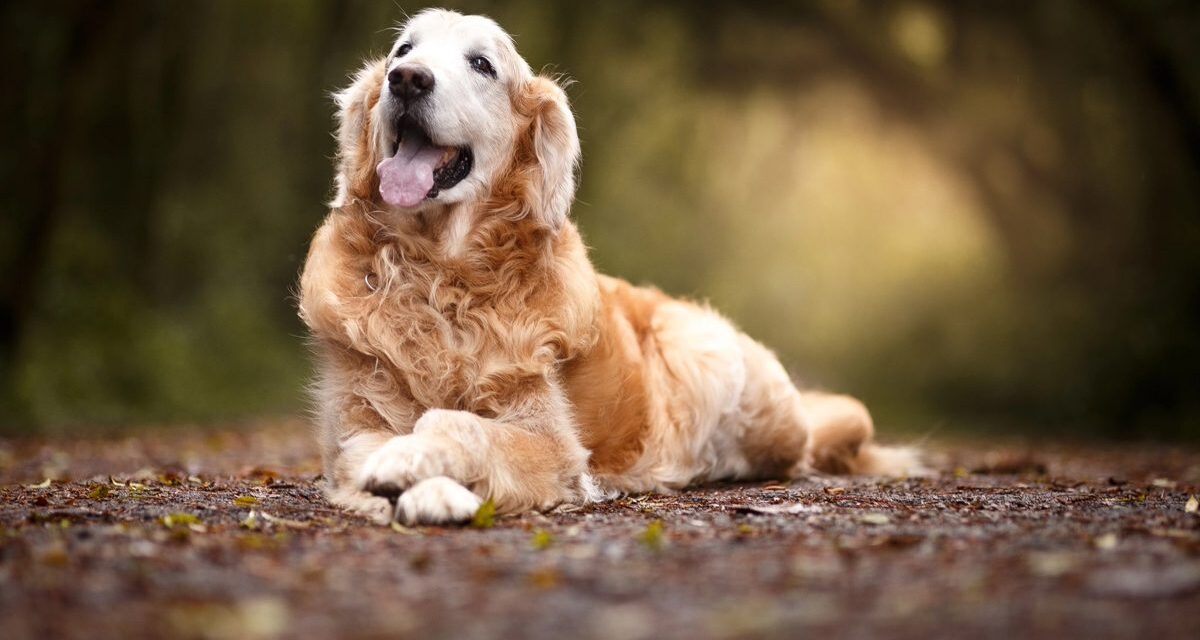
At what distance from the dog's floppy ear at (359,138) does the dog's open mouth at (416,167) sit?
0.34 ft

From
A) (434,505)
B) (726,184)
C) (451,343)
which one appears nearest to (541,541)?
(434,505)

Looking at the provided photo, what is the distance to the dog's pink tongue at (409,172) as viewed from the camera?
16.6 ft

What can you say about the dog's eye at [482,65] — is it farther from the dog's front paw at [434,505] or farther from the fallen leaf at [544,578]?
the fallen leaf at [544,578]

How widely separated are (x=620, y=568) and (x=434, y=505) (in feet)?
3.52

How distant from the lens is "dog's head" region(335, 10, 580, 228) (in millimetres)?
5078

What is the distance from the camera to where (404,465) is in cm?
437

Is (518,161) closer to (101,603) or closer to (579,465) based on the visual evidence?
(579,465)

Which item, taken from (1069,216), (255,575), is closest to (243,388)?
(1069,216)

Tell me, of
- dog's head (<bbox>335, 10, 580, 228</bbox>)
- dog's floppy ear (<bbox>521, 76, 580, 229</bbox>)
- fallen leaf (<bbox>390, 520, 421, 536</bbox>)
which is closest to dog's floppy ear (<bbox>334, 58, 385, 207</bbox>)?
dog's head (<bbox>335, 10, 580, 228</bbox>)

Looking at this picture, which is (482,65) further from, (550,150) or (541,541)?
(541,541)

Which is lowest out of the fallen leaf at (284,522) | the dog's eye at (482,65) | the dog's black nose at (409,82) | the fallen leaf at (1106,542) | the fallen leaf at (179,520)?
the fallen leaf at (179,520)

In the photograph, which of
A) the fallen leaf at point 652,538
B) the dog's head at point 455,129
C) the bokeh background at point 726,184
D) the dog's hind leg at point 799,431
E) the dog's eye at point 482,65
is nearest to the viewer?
the fallen leaf at point 652,538

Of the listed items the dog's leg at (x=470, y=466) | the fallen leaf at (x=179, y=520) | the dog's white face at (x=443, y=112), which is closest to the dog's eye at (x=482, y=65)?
the dog's white face at (x=443, y=112)

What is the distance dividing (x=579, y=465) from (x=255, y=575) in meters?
2.06
